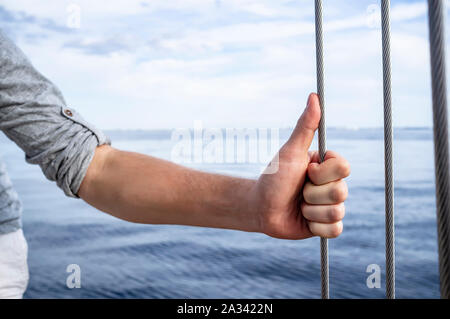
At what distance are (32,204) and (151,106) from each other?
6844 millimetres

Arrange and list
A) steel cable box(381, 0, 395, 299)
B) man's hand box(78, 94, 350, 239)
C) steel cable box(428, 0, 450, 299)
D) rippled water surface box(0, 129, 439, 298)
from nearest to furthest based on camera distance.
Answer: steel cable box(428, 0, 450, 299) < steel cable box(381, 0, 395, 299) < man's hand box(78, 94, 350, 239) < rippled water surface box(0, 129, 439, 298)

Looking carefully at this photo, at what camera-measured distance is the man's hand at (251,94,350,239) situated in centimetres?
62

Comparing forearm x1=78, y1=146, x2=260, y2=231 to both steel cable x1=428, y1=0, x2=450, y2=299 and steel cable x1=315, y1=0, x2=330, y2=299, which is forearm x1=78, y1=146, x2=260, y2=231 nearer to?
steel cable x1=315, y1=0, x2=330, y2=299

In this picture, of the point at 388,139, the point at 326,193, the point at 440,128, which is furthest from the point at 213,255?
the point at 440,128

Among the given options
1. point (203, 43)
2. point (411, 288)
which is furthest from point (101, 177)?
point (203, 43)

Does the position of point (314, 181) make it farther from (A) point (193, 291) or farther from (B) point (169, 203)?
(A) point (193, 291)

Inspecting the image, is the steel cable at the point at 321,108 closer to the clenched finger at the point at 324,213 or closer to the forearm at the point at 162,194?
the clenched finger at the point at 324,213

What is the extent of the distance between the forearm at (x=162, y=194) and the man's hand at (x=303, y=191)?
4 centimetres

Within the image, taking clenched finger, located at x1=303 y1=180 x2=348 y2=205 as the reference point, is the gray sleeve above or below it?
above

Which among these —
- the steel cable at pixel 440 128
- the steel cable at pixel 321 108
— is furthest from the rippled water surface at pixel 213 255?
the steel cable at pixel 440 128

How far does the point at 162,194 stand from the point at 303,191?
0.24 meters

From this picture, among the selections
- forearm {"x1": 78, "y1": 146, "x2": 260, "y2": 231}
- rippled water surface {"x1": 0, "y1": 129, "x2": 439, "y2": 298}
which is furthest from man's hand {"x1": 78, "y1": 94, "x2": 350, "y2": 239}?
rippled water surface {"x1": 0, "y1": 129, "x2": 439, "y2": 298}

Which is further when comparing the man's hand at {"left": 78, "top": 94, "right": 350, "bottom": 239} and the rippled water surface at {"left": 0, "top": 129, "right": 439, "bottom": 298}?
the rippled water surface at {"left": 0, "top": 129, "right": 439, "bottom": 298}
